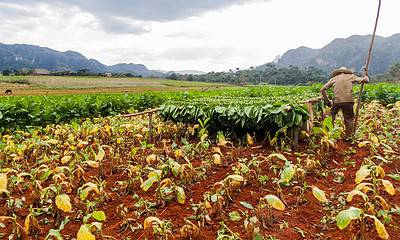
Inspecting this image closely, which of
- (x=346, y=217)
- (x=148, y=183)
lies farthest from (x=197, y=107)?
(x=346, y=217)

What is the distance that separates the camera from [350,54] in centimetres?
15000

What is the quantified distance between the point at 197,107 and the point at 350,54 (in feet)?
523

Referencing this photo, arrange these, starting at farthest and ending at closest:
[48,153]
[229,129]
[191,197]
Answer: [229,129], [48,153], [191,197]

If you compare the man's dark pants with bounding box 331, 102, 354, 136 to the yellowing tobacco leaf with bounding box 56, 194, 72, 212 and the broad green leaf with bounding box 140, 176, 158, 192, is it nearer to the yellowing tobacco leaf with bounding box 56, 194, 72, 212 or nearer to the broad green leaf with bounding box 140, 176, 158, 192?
the broad green leaf with bounding box 140, 176, 158, 192

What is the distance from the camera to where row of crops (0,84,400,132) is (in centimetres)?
610

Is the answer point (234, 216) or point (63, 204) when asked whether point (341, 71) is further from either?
point (63, 204)

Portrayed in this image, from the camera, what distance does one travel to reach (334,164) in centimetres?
537

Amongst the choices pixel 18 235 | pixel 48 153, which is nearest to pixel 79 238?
pixel 18 235

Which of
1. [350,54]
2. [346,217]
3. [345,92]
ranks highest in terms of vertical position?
[350,54]

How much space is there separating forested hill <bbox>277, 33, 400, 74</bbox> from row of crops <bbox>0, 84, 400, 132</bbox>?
114 meters

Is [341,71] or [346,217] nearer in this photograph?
[346,217]

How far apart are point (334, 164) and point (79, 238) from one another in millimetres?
4180

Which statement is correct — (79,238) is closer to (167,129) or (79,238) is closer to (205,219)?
(205,219)

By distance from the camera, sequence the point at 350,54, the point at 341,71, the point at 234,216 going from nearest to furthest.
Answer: the point at 234,216 < the point at 341,71 < the point at 350,54
